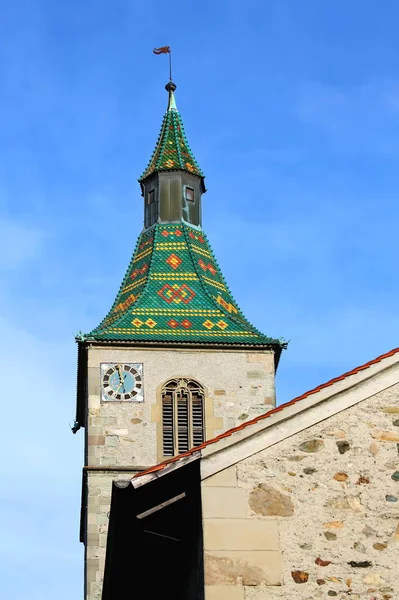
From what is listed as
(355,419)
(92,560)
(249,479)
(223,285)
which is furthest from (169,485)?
(223,285)

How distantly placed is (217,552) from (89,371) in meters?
19.3

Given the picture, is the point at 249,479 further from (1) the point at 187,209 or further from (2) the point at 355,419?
(1) the point at 187,209

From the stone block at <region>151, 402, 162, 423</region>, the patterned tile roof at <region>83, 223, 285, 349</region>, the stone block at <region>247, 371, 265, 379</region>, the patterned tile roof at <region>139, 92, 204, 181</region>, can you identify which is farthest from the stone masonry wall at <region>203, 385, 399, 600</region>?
the patterned tile roof at <region>139, 92, 204, 181</region>

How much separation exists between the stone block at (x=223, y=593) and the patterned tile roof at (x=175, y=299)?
1971 cm

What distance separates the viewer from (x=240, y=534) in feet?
37.8

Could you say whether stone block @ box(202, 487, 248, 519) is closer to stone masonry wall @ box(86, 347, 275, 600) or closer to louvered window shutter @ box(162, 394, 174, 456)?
stone masonry wall @ box(86, 347, 275, 600)

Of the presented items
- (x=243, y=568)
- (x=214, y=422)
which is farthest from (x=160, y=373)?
(x=243, y=568)

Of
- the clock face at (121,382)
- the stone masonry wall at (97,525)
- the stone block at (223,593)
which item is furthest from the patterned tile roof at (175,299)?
the stone block at (223,593)

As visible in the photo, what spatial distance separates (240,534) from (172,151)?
25.5 metres

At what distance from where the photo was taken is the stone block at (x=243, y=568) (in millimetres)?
11297

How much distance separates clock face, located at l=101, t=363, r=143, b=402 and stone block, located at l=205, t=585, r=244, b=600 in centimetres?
1885

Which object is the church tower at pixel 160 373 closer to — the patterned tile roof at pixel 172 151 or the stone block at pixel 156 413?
the stone block at pixel 156 413

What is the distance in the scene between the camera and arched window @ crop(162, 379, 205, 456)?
2952cm

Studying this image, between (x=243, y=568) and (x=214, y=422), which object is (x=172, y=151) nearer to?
(x=214, y=422)
